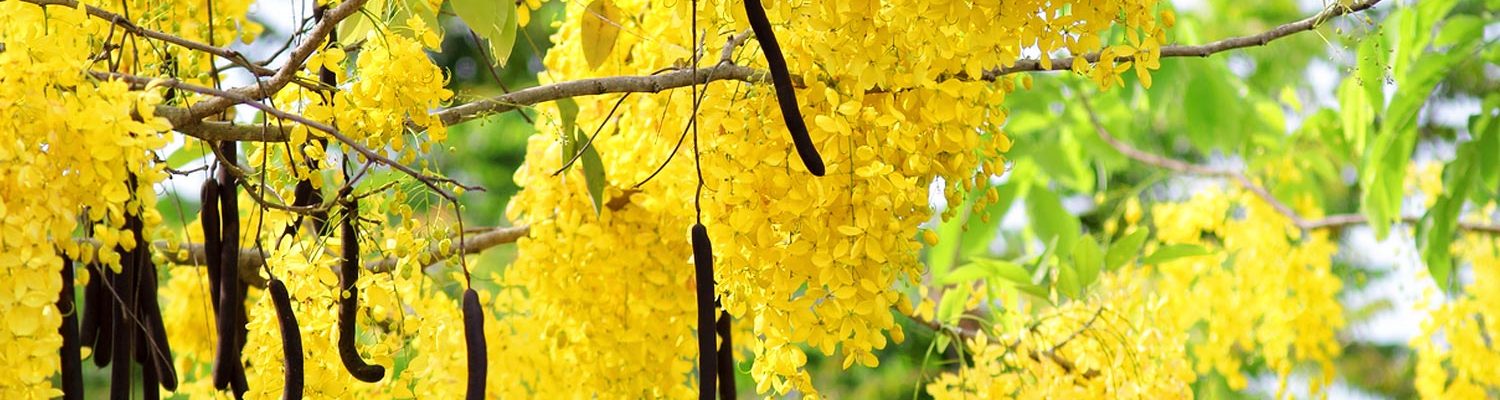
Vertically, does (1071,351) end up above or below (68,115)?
below

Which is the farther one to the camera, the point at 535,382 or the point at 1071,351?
Answer: the point at 1071,351

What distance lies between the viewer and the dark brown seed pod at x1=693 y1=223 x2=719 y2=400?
114 centimetres

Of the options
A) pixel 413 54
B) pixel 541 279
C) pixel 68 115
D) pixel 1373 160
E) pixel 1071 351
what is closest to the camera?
pixel 68 115

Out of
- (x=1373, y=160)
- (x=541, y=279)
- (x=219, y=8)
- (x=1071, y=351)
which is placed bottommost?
(x=1071, y=351)

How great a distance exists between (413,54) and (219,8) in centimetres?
69

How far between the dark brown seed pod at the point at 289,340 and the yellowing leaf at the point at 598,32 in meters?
0.56

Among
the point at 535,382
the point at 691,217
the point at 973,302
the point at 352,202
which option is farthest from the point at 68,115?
the point at 973,302

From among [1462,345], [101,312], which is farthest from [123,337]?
[1462,345]

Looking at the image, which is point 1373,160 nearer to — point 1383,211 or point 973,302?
point 1383,211

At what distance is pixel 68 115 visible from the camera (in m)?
0.96

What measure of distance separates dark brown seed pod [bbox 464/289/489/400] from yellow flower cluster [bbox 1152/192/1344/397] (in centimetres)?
220

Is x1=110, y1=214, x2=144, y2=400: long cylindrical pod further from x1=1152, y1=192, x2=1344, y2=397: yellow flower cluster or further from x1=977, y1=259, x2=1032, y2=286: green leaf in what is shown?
x1=1152, y1=192, x2=1344, y2=397: yellow flower cluster

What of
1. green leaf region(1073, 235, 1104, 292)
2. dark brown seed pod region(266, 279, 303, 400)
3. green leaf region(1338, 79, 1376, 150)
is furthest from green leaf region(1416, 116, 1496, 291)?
dark brown seed pod region(266, 279, 303, 400)

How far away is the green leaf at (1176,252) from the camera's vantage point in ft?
7.02
